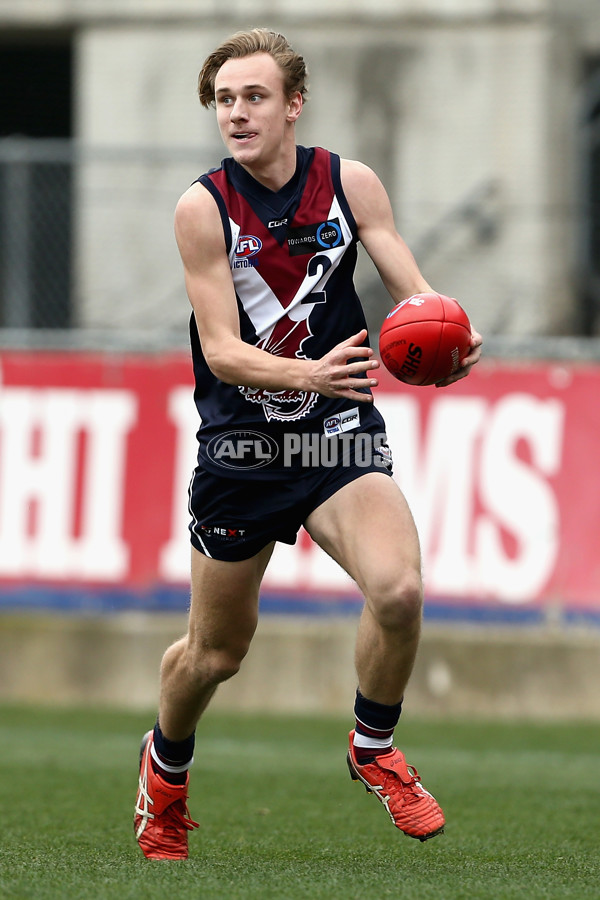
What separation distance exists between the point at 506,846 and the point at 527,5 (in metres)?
11.2

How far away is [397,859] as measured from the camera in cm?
527

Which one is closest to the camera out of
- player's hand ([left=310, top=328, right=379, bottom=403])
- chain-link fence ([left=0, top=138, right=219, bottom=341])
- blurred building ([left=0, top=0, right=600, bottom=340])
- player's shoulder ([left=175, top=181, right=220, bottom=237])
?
player's hand ([left=310, top=328, right=379, bottom=403])

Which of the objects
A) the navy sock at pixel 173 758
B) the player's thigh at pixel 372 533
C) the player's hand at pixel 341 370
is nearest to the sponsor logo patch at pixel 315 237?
the player's hand at pixel 341 370

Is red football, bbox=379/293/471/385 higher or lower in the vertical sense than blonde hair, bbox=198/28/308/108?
lower

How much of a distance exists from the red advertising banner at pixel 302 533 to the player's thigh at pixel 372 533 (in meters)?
5.16

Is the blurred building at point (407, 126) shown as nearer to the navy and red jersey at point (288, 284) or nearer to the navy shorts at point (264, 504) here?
the navy and red jersey at point (288, 284)

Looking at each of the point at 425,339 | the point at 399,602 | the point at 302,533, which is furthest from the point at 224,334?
the point at 302,533

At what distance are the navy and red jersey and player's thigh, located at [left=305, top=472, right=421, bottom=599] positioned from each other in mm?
218

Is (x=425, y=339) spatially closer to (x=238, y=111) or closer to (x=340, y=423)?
(x=340, y=423)

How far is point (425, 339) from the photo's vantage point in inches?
195

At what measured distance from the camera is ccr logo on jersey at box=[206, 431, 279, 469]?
5.16 metres

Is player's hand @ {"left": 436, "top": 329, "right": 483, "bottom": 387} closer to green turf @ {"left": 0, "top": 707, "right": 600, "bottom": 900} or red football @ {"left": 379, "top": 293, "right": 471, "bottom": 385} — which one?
red football @ {"left": 379, "top": 293, "right": 471, "bottom": 385}

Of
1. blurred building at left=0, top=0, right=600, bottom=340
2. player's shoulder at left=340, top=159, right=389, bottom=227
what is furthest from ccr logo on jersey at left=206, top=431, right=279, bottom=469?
blurred building at left=0, top=0, right=600, bottom=340

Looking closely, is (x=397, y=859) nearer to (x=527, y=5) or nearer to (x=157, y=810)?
(x=157, y=810)
